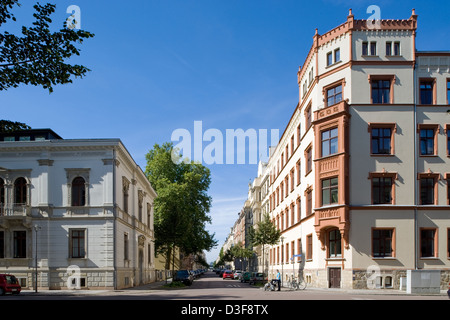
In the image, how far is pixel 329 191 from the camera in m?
34.1

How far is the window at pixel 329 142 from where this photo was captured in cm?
3403

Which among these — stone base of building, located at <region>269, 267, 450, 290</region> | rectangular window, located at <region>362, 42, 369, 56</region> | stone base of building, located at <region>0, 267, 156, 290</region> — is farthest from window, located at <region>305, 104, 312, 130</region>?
stone base of building, located at <region>0, 267, 156, 290</region>

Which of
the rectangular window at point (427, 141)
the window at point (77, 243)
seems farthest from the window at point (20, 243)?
the rectangular window at point (427, 141)

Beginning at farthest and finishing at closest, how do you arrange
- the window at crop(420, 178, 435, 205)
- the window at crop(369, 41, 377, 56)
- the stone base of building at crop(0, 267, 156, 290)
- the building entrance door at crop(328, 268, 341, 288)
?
the stone base of building at crop(0, 267, 156, 290) → the window at crop(369, 41, 377, 56) → the window at crop(420, 178, 435, 205) → the building entrance door at crop(328, 268, 341, 288)

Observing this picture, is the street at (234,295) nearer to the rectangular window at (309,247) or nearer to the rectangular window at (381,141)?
the rectangular window at (309,247)

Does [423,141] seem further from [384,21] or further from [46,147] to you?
[46,147]

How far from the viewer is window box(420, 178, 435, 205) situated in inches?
1309

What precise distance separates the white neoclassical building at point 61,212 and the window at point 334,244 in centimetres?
1733

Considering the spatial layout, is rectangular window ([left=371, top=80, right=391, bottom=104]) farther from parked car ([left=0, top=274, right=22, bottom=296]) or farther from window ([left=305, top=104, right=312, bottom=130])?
parked car ([left=0, top=274, right=22, bottom=296])

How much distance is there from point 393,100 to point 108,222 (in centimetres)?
2464

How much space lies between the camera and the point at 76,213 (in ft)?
116

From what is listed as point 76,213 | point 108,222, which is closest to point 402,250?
point 108,222

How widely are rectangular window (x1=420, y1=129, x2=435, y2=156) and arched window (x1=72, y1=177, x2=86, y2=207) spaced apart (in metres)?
27.3

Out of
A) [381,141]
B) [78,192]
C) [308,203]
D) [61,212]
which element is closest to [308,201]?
[308,203]
